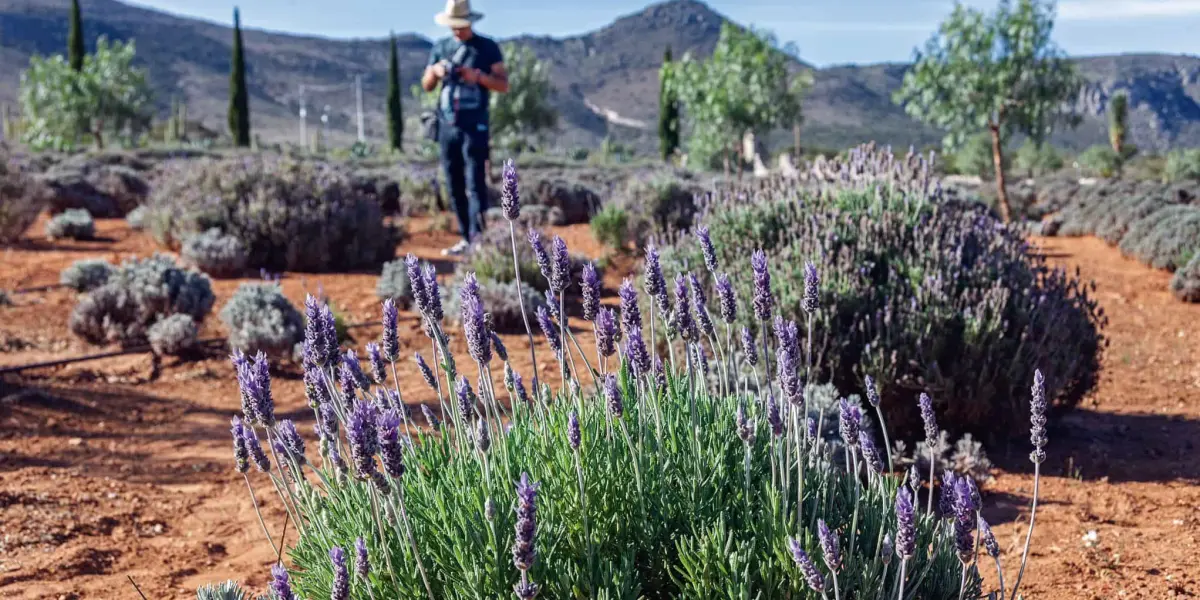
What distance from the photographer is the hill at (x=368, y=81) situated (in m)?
124

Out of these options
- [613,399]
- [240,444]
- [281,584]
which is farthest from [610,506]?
[240,444]

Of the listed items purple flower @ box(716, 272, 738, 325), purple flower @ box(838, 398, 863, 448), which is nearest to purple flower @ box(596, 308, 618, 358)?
purple flower @ box(716, 272, 738, 325)

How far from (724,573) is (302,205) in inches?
355

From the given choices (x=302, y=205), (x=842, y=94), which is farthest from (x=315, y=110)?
(x=302, y=205)

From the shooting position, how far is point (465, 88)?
9062 millimetres

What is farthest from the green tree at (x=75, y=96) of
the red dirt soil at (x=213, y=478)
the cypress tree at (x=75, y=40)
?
the red dirt soil at (x=213, y=478)

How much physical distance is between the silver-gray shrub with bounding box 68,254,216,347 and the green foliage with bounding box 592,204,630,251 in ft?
15.6

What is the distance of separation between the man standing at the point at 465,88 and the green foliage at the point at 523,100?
43.0 m

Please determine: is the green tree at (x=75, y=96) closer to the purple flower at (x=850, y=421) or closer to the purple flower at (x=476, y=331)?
the purple flower at (x=476, y=331)

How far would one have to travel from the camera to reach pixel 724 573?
70.9 inches

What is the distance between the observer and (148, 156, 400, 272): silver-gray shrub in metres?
9.90

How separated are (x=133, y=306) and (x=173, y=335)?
2.82ft

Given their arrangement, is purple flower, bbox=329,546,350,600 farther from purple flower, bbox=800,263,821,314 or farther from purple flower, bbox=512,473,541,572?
purple flower, bbox=800,263,821,314

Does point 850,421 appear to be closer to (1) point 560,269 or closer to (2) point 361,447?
(1) point 560,269
